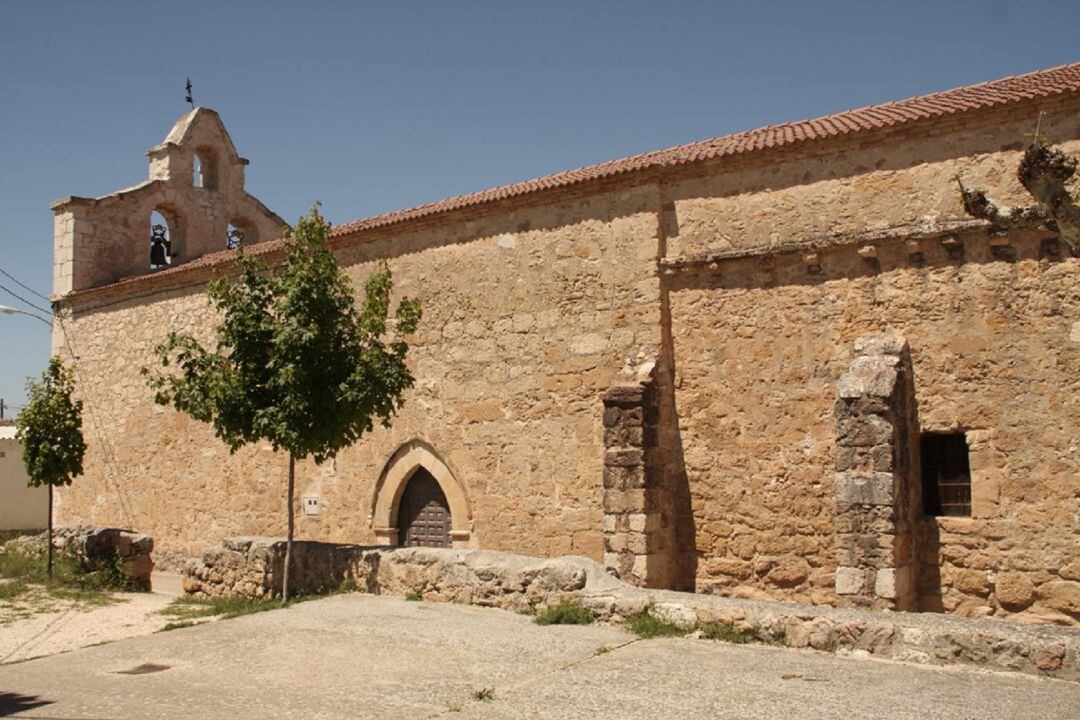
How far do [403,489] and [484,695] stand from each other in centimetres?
796

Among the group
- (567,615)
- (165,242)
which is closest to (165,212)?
(165,242)

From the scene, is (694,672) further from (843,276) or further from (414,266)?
(414,266)

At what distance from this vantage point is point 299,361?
10.8 m

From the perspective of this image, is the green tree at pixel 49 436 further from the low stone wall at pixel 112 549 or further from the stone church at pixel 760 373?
the stone church at pixel 760 373

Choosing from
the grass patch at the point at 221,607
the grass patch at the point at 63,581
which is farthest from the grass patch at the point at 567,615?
the grass patch at the point at 63,581

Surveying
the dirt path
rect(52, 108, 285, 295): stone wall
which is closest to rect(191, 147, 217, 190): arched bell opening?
rect(52, 108, 285, 295): stone wall

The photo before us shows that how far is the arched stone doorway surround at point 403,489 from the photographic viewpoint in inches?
519

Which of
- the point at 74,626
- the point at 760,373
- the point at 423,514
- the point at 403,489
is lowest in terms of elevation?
the point at 74,626

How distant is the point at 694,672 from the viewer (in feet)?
21.6

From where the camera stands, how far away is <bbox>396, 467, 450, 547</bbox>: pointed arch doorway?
13727 mm

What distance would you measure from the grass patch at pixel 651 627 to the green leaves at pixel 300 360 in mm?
4189

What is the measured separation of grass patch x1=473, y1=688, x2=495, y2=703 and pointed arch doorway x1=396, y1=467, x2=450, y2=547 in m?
7.26

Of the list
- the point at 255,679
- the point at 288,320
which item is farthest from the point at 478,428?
the point at 255,679

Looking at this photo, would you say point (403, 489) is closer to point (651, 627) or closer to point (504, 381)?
point (504, 381)
